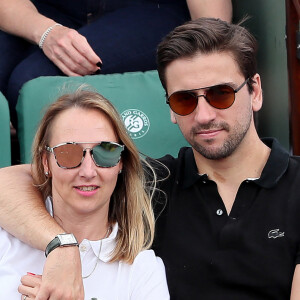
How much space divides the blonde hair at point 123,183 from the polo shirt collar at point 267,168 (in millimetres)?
121

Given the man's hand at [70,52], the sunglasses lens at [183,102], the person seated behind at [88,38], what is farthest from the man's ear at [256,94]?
the man's hand at [70,52]

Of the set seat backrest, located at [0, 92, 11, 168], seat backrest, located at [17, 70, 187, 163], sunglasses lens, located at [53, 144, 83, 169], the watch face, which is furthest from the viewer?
seat backrest, located at [17, 70, 187, 163]

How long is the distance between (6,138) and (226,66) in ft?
3.04

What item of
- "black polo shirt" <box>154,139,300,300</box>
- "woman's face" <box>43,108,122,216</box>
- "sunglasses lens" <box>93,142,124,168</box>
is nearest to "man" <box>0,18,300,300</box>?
"black polo shirt" <box>154,139,300,300</box>

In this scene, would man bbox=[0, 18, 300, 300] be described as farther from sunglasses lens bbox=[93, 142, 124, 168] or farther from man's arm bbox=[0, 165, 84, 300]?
sunglasses lens bbox=[93, 142, 124, 168]

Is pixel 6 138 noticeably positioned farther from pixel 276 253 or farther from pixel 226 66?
pixel 276 253

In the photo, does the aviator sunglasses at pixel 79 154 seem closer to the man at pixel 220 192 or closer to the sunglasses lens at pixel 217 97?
the man at pixel 220 192

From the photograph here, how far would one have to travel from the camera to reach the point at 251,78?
261 cm

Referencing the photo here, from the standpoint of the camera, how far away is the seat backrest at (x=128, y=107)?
10.2ft

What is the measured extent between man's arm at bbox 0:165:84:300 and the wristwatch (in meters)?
0.01

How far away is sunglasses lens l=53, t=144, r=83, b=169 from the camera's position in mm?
2410

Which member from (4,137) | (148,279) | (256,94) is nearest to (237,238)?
(148,279)

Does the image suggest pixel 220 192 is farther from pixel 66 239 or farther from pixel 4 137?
pixel 4 137

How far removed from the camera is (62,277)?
222 centimetres
